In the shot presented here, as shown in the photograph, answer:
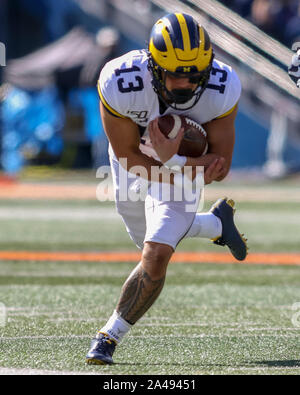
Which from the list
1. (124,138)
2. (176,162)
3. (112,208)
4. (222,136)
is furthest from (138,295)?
(112,208)

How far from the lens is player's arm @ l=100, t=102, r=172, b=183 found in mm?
4516

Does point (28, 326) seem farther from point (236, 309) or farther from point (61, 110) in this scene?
point (61, 110)

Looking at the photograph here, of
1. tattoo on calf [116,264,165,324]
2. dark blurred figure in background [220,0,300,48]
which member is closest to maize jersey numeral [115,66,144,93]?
tattoo on calf [116,264,165,324]

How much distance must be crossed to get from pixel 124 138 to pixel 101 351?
1051 mm

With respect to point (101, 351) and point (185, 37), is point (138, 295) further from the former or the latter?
point (185, 37)

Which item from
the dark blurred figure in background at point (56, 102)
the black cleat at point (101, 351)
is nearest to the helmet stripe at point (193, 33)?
the black cleat at point (101, 351)

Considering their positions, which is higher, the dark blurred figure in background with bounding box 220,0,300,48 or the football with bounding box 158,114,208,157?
the football with bounding box 158,114,208,157

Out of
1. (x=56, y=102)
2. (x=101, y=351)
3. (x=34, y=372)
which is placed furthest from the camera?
(x=56, y=102)

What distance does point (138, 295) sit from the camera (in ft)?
14.5

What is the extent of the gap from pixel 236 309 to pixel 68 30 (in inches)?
595

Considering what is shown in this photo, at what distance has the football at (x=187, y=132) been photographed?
4.42 m

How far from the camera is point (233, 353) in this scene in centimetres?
447

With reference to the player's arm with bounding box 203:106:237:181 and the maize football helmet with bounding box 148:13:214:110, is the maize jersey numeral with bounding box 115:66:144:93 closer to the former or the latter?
the maize football helmet with bounding box 148:13:214:110

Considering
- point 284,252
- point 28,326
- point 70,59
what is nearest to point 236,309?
point 28,326
